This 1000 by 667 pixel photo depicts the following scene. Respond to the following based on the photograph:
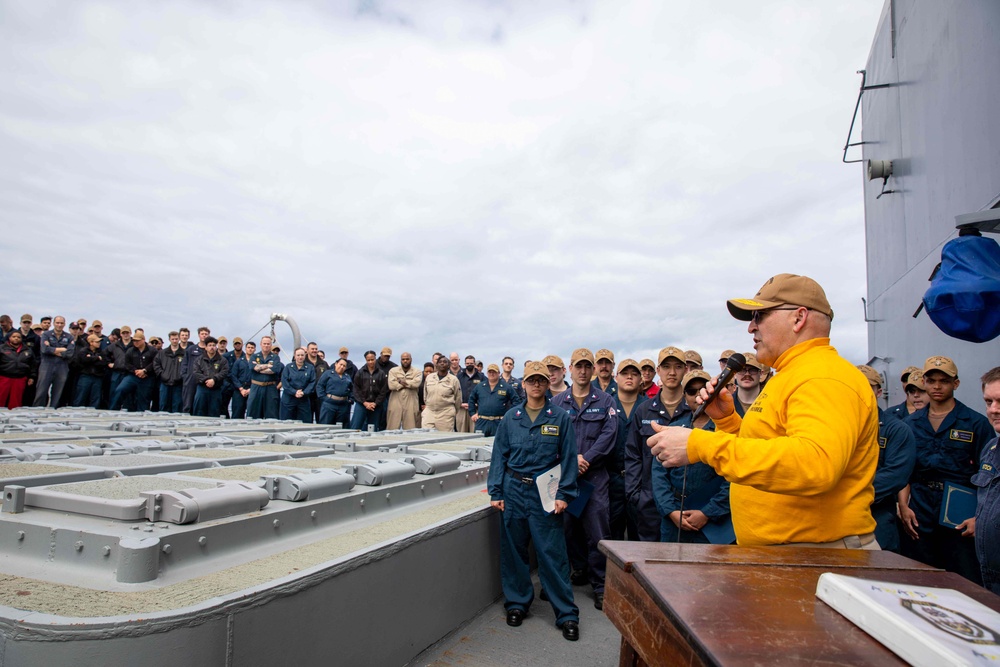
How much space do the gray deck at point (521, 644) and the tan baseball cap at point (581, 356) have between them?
215 cm

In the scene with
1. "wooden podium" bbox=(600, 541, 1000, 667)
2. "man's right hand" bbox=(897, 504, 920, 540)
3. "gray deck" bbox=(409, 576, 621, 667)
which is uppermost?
"wooden podium" bbox=(600, 541, 1000, 667)

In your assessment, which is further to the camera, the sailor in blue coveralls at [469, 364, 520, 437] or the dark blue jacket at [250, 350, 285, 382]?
the dark blue jacket at [250, 350, 285, 382]

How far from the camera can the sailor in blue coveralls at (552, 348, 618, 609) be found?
15.9ft

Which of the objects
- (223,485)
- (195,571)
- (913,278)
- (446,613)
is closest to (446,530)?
(446,613)

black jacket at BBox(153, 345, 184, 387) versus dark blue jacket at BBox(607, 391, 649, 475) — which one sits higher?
black jacket at BBox(153, 345, 184, 387)

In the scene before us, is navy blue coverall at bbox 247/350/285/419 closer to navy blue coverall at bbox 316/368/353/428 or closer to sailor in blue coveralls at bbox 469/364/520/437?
navy blue coverall at bbox 316/368/353/428

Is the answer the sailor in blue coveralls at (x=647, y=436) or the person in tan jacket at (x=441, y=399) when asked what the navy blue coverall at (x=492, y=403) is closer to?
the person in tan jacket at (x=441, y=399)

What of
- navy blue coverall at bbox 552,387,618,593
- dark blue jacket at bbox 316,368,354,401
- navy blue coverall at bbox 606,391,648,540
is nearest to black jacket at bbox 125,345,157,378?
dark blue jacket at bbox 316,368,354,401

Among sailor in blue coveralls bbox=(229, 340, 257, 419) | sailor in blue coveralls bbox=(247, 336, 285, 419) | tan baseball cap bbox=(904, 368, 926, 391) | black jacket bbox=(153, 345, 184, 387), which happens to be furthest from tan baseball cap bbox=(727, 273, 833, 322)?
black jacket bbox=(153, 345, 184, 387)

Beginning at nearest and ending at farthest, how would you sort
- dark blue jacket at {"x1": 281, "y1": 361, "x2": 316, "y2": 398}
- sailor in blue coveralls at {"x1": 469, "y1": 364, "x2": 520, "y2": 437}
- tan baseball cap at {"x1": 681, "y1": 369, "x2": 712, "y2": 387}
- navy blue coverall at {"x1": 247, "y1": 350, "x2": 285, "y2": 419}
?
1. tan baseball cap at {"x1": 681, "y1": 369, "x2": 712, "y2": 387}
2. sailor in blue coveralls at {"x1": 469, "y1": 364, "x2": 520, "y2": 437}
3. dark blue jacket at {"x1": 281, "y1": 361, "x2": 316, "y2": 398}
4. navy blue coverall at {"x1": 247, "y1": 350, "x2": 285, "y2": 419}

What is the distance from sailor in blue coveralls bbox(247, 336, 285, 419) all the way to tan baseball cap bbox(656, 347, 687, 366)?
9142 millimetres

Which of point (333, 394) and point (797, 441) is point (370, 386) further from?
point (797, 441)

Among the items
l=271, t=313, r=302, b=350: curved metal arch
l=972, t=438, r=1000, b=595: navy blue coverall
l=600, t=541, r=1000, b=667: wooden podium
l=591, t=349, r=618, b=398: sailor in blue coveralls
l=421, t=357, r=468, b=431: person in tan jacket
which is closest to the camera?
l=600, t=541, r=1000, b=667: wooden podium

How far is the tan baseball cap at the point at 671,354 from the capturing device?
491 cm
